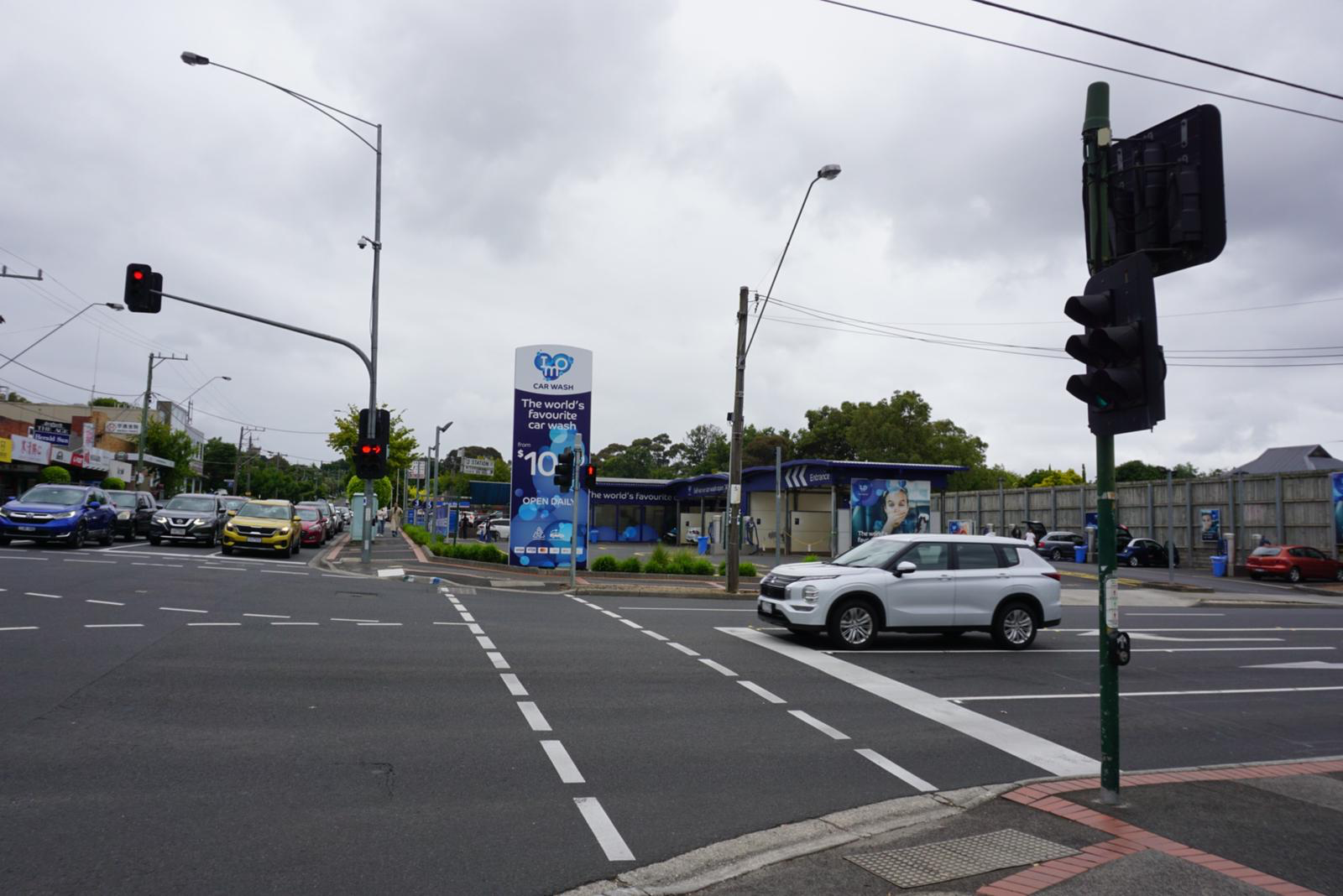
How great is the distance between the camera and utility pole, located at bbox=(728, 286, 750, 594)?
2275 cm

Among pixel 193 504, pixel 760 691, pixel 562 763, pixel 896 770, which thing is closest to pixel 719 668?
pixel 760 691

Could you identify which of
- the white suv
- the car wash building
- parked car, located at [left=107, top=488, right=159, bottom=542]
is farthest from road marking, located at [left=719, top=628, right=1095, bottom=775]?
parked car, located at [left=107, top=488, right=159, bottom=542]

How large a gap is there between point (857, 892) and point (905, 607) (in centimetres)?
894

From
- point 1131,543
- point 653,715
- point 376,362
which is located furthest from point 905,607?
point 1131,543

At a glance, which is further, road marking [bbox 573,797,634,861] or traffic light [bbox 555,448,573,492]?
traffic light [bbox 555,448,573,492]

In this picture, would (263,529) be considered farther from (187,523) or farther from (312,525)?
(312,525)

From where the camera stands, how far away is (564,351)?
26.3m

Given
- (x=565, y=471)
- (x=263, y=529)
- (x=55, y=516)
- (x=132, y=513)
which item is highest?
(x=565, y=471)

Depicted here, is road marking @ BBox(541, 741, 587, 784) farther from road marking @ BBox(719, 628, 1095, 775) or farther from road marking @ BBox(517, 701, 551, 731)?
road marking @ BBox(719, 628, 1095, 775)

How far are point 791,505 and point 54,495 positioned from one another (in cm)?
3192

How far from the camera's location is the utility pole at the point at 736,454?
74.6ft

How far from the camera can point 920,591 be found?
527 inches

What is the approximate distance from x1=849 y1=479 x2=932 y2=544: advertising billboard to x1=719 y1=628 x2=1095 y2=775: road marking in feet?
86.8

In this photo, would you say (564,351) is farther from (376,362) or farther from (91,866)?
(91,866)
